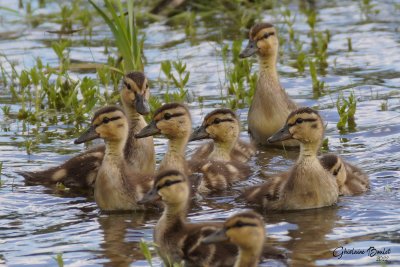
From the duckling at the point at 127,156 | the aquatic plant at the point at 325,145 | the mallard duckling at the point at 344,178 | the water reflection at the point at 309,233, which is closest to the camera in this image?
the water reflection at the point at 309,233

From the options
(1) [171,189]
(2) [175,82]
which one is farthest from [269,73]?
(1) [171,189]

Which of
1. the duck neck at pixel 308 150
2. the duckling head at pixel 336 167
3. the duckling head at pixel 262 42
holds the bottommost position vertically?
the duckling head at pixel 336 167

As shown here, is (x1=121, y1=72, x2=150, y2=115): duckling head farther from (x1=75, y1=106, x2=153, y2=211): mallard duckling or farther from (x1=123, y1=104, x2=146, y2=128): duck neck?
(x1=75, y1=106, x2=153, y2=211): mallard duckling

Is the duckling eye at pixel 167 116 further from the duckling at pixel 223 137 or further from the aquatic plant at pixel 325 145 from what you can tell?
the aquatic plant at pixel 325 145

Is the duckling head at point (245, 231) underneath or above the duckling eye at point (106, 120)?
underneath

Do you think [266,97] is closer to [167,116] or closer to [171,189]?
[167,116]

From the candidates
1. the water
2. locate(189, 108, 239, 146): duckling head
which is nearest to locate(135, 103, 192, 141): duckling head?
locate(189, 108, 239, 146): duckling head

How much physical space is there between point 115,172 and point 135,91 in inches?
45.3

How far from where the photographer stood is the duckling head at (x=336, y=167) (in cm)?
849

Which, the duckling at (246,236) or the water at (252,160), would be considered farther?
the water at (252,160)

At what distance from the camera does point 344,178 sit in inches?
336

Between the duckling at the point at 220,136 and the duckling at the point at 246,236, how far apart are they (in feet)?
10.0

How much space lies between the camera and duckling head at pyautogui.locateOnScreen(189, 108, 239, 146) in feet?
30.6

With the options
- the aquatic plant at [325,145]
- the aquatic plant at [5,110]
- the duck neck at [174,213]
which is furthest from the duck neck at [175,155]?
the aquatic plant at [5,110]
